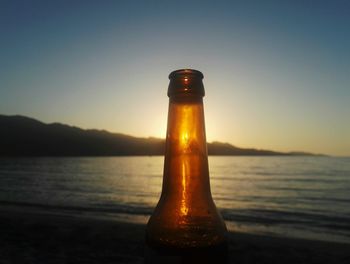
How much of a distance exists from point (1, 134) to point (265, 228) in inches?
8358

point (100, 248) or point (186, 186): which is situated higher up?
point (186, 186)

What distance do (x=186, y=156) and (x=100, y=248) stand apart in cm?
818

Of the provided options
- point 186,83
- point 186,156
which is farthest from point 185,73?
point 186,156

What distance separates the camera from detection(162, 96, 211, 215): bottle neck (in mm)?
1042

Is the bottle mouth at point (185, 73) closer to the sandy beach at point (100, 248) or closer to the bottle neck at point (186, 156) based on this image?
the bottle neck at point (186, 156)

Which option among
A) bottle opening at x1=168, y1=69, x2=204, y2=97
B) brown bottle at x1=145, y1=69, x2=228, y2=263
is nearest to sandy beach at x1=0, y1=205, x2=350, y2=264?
brown bottle at x1=145, y1=69, x2=228, y2=263

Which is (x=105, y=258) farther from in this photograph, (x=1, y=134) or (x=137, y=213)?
(x=1, y=134)

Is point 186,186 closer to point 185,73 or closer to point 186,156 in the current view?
point 186,156

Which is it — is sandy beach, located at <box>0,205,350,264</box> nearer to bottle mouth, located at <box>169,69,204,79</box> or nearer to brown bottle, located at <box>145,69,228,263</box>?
brown bottle, located at <box>145,69,228,263</box>

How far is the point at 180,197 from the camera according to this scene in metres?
1.07

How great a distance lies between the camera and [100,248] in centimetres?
848

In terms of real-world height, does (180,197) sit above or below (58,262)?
above

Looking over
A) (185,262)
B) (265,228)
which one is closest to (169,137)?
(185,262)

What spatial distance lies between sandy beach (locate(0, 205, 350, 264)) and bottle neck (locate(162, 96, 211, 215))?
6.37 meters
